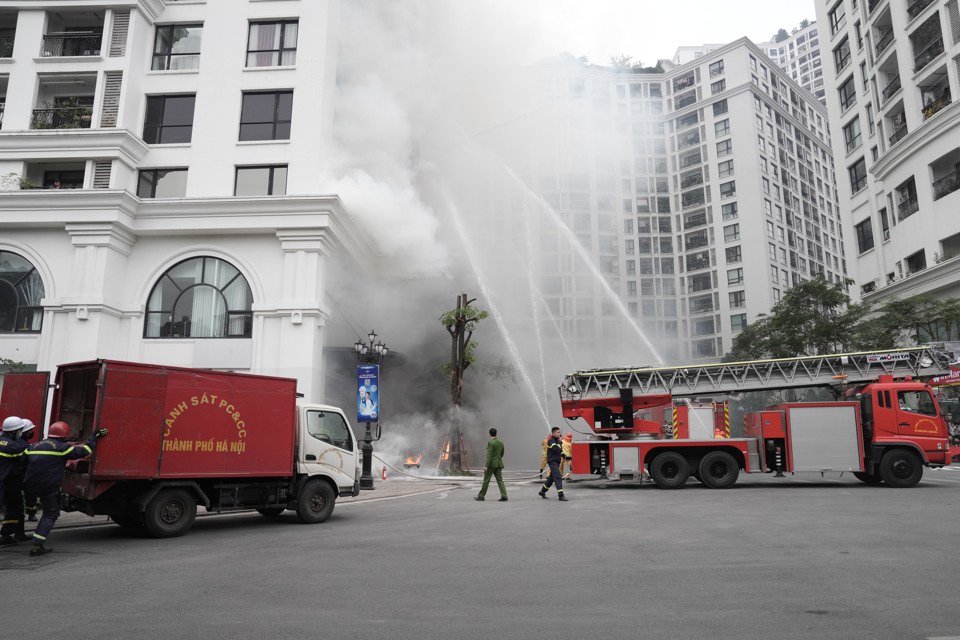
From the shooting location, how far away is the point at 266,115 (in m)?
22.0

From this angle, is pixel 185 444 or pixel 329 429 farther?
pixel 329 429

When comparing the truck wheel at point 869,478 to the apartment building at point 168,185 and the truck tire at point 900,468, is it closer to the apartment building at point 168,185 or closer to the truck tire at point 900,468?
the truck tire at point 900,468

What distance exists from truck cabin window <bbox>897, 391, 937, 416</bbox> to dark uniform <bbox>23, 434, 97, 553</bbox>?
17.6 m

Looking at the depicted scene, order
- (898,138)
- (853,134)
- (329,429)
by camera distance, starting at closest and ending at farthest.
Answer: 1. (329,429)
2. (898,138)
3. (853,134)

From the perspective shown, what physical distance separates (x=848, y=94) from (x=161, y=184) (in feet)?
133

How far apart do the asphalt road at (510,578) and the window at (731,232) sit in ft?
194

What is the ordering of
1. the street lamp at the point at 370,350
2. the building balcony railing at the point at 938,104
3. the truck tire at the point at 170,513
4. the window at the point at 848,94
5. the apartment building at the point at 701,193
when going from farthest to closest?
the apartment building at the point at 701,193 → the window at the point at 848,94 → the building balcony railing at the point at 938,104 → the street lamp at the point at 370,350 → the truck tire at the point at 170,513

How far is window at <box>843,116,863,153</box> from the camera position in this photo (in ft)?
125

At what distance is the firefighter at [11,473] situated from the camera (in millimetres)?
7945

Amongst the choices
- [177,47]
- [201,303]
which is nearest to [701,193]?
[177,47]

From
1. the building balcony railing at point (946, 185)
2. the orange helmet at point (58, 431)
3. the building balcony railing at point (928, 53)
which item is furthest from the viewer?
the building balcony railing at point (928, 53)

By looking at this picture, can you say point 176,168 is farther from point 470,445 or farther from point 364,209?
point 470,445

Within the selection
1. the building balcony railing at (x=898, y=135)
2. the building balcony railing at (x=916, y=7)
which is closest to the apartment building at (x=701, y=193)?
the building balcony railing at (x=898, y=135)

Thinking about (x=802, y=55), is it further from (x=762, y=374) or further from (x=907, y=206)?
(x=762, y=374)
